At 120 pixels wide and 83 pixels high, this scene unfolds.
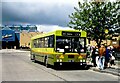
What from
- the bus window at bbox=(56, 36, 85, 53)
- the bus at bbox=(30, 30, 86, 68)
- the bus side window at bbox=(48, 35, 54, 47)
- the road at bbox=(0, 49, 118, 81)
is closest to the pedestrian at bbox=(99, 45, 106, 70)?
the road at bbox=(0, 49, 118, 81)

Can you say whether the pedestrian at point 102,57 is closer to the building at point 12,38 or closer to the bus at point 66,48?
the bus at point 66,48

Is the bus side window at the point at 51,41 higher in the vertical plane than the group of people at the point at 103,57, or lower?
higher

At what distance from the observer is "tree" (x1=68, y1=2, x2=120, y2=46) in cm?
3928

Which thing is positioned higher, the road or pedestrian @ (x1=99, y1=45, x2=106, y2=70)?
pedestrian @ (x1=99, y1=45, x2=106, y2=70)

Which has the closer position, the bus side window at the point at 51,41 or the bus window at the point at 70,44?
the bus window at the point at 70,44

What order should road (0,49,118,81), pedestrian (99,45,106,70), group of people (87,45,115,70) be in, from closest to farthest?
road (0,49,118,81), pedestrian (99,45,106,70), group of people (87,45,115,70)

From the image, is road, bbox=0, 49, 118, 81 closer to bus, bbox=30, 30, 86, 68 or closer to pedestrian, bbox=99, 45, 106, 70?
pedestrian, bbox=99, 45, 106, 70

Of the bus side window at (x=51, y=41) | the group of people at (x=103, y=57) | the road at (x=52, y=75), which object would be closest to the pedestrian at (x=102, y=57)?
the group of people at (x=103, y=57)

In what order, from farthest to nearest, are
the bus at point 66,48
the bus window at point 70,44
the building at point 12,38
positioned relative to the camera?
the building at point 12,38, the bus window at point 70,44, the bus at point 66,48

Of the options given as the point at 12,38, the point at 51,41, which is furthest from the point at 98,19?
the point at 12,38

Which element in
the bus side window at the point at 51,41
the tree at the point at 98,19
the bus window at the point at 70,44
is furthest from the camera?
the tree at the point at 98,19

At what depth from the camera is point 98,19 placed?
1565 inches

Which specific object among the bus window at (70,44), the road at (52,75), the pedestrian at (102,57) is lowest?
the road at (52,75)

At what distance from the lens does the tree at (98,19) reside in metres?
39.3
